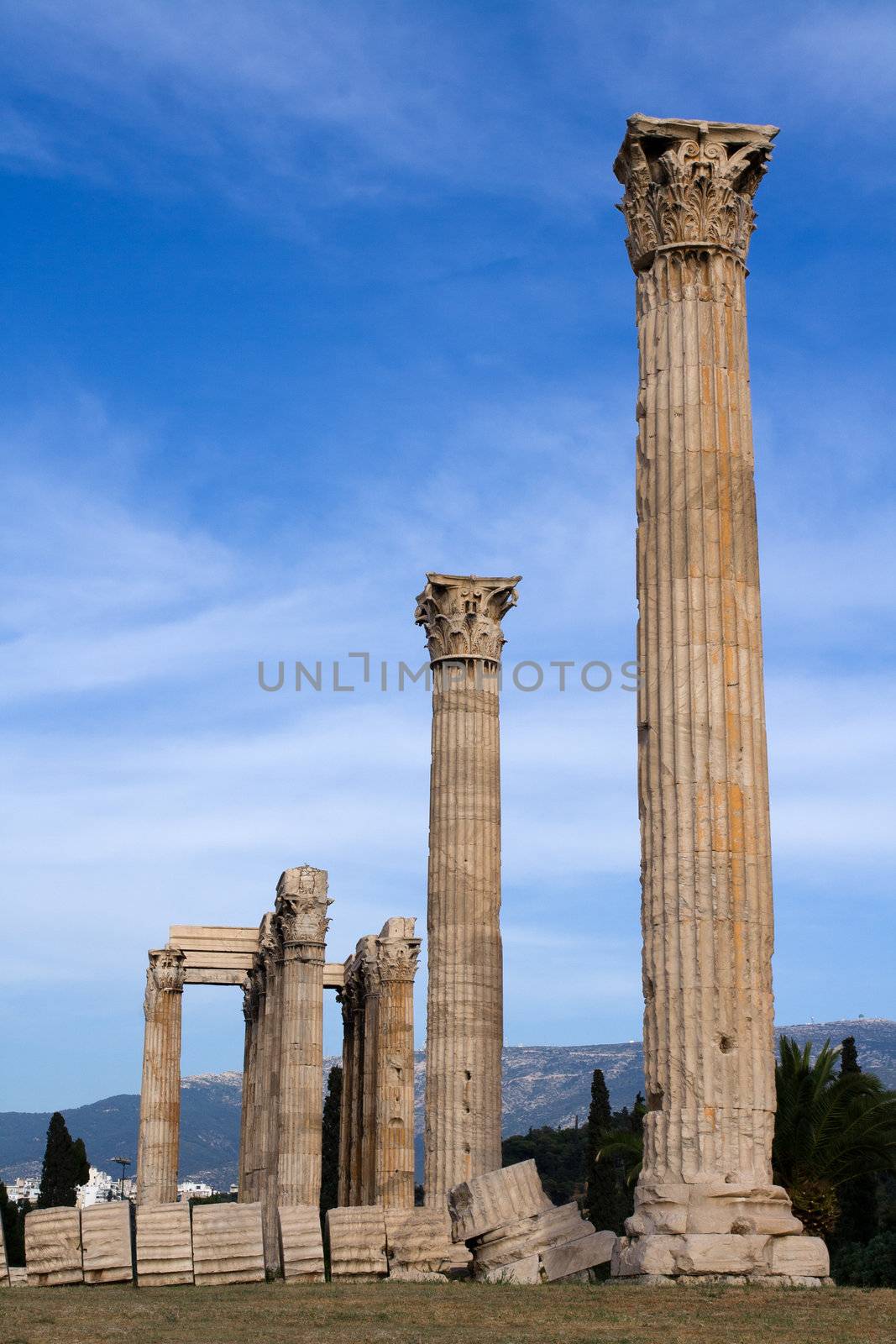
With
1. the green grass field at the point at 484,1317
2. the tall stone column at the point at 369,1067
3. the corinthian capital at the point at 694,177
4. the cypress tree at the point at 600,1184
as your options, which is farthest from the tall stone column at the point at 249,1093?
the corinthian capital at the point at 694,177

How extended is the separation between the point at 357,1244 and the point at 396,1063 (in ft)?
73.2

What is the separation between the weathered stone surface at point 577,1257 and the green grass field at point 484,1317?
6.71 feet

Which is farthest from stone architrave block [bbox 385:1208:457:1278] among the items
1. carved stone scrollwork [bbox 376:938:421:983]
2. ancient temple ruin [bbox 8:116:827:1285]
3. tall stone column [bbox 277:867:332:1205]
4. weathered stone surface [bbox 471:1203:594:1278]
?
carved stone scrollwork [bbox 376:938:421:983]

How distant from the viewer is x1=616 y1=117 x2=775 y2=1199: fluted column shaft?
19.1 meters

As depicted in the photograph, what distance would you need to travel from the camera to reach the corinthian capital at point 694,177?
845 inches

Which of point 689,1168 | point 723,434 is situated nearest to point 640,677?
point 723,434

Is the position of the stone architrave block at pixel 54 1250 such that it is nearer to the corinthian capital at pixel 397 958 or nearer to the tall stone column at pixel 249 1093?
the corinthian capital at pixel 397 958

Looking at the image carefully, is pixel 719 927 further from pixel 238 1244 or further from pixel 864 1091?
pixel 864 1091

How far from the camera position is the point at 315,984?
4503 centimetres

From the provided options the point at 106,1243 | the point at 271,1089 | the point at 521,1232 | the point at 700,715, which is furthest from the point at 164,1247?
the point at 271,1089

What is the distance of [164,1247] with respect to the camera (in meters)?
24.2

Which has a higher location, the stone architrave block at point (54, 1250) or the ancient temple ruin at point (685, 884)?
the ancient temple ruin at point (685, 884)

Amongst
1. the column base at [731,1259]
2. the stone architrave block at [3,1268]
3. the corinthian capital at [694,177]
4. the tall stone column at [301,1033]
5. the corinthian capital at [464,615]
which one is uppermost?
the corinthian capital at [694,177]

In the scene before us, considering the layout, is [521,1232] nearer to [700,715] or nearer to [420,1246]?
[420,1246]
